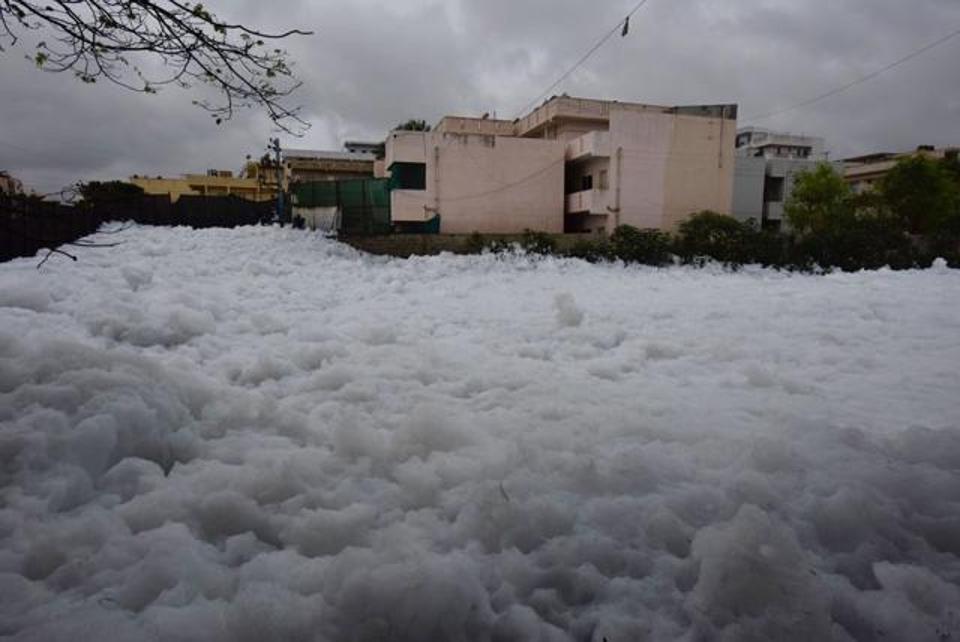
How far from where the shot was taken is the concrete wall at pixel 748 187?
918 inches

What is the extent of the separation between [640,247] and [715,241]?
2.27 m

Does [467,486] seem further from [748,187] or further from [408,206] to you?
[748,187]

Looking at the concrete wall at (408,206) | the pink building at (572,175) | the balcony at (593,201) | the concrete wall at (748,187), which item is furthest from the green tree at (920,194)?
the concrete wall at (408,206)

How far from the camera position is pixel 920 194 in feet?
70.7

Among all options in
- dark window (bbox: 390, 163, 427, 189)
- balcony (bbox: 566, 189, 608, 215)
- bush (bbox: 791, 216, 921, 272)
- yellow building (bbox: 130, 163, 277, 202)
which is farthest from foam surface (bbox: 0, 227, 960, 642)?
yellow building (bbox: 130, 163, 277, 202)

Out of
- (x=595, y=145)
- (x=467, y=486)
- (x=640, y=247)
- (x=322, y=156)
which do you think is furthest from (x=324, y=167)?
(x=467, y=486)

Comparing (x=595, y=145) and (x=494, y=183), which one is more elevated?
(x=595, y=145)

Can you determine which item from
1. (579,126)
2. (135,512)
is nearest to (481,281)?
(135,512)

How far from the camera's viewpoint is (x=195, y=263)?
10680 mm

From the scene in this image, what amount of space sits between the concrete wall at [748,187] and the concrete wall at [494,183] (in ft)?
31.5

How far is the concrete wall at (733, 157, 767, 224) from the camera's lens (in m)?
23.3

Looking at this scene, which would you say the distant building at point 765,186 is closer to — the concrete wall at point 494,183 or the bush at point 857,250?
the bush at point 857,250

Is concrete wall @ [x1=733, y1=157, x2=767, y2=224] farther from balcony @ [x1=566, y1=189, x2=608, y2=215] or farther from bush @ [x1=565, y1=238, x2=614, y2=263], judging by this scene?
bush @ [x1=565, y1=238, x2=614, y2=263]

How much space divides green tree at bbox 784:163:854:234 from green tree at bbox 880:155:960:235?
1758 mm
